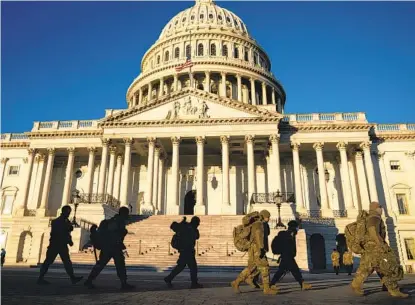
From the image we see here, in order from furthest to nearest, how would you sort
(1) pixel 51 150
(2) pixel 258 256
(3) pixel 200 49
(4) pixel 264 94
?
(3) pixel 200 49, (4) pixel 264 94, (1) pixel 51 150, (2) pixel 258 256

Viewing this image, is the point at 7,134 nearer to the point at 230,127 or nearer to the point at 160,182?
the point at 160,182

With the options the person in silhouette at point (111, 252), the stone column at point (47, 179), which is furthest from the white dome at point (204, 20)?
the person in silhouette at point (111, 252)

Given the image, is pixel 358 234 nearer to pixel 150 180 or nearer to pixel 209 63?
pixel 150 180

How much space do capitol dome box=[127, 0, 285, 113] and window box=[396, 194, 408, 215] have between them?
2422 cm

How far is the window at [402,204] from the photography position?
130ft

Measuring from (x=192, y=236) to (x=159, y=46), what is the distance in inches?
2442

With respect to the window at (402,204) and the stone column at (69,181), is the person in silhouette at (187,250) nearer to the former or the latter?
the stone column at (69,181)

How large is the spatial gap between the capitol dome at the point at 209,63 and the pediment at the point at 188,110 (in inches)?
620

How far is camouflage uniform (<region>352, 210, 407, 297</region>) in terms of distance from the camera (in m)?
8.48

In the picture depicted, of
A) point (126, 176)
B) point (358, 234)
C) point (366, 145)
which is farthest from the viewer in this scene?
point (366, 145)

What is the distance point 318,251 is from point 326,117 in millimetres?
15730

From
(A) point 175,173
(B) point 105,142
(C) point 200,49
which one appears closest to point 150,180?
(A) point 175,173

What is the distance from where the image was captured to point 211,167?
45.5 meters

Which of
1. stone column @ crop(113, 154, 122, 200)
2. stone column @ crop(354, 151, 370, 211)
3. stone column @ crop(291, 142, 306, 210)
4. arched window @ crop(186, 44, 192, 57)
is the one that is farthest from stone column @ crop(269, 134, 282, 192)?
arched window @ crop(186, 44, 192, 57)
